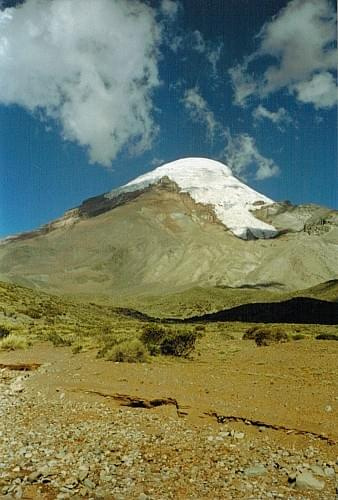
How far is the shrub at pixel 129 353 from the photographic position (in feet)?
57.8

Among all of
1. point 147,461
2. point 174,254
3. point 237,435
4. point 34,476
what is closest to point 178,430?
point 237,435

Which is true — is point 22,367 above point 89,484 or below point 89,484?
above

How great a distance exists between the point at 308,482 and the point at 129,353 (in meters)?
11.4

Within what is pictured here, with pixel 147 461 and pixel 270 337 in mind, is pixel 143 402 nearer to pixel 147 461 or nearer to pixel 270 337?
pixel 147 461

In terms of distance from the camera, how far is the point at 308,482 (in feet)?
A: 23.9

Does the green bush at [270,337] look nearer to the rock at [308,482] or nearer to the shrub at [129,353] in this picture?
the shrub at [129,353]

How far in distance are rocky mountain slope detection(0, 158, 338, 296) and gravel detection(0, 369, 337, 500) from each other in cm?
11968

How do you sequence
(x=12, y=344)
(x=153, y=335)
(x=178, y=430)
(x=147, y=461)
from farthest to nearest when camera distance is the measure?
1. (x=12, y=344)
2. (x=153, y=335)
3. (x=178, y=430)
4. (x=147, y=461)

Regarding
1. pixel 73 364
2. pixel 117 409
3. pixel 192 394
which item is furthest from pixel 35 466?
pixel 73 364

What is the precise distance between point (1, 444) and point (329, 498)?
20.7 ft

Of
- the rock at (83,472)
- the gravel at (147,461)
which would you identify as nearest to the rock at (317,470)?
the gravel at (147,461)

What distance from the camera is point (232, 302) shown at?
358 feet

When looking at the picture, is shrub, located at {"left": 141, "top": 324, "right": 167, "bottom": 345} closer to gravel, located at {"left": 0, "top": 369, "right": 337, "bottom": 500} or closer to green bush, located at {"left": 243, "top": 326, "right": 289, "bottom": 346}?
green bush, located at {"left": 243, "top": 326, "right": 289, "bottom": 346}

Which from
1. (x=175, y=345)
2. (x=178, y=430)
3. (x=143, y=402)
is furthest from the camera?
(x=175, y=345)
